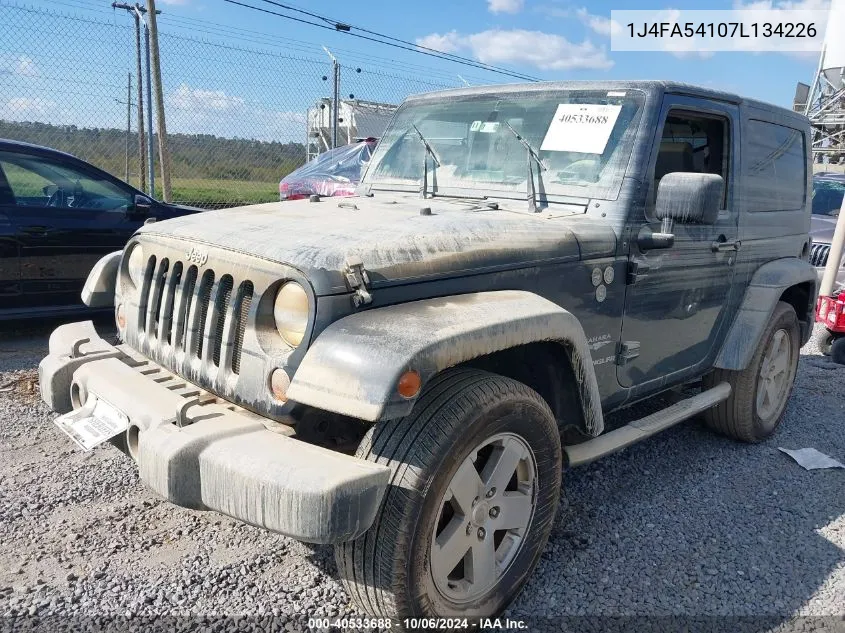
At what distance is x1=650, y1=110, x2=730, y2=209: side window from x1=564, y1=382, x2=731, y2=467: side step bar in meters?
1.06

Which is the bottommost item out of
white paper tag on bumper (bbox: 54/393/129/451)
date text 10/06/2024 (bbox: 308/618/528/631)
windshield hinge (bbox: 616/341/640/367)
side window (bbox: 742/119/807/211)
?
date text 10/06/2024 (bbox: 308/618/528/631)

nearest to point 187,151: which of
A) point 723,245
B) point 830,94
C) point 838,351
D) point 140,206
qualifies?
point 140,206

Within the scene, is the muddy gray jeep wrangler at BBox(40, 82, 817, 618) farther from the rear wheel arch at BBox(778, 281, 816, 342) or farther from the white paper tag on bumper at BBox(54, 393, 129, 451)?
the rear wheel arch at BBox(778, 281, 816, 342)

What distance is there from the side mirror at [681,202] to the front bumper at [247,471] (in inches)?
70.1

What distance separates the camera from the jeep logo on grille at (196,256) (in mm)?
2490

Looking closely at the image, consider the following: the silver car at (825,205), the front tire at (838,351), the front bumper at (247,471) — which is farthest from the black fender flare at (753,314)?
the silver car at (825,205)

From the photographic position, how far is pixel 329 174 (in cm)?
945

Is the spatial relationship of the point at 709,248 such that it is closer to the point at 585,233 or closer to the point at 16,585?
the point at 585,233

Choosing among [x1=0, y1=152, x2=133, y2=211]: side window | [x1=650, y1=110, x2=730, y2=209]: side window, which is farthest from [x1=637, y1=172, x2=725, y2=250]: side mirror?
[x1=0, y1=152, x2=133, y2=211]: side window

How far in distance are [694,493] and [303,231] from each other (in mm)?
2483

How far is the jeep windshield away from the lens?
10.2ft

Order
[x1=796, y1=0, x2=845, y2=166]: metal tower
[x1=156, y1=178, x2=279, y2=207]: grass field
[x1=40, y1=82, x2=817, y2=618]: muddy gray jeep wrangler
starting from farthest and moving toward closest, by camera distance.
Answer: [x1=796, y1=0, x2=845, y2=166]: metal tower, [x1=156, y1=178, x2=279, y2=207]: grass field, [x1=40, y1=82, x2=817, y2=618]: muddy gray jeep wrangler

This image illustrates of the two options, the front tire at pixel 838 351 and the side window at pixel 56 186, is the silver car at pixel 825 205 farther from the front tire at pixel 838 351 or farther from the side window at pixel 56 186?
the side window at pixel 56 186

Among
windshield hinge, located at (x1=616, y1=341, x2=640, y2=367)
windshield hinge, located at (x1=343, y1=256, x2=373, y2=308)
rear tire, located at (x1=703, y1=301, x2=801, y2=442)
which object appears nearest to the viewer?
windshield hinge, located at (x1=343, y1=256, x2=373, y2=308)
